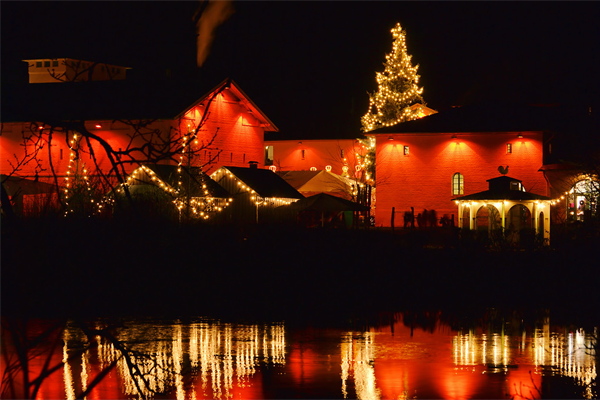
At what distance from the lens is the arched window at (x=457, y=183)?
5600 centimetres

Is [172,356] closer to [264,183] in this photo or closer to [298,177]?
[264,183]

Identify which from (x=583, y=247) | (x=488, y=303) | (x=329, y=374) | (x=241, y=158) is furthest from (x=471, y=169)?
(x=329, y=374)

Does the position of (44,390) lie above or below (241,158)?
below

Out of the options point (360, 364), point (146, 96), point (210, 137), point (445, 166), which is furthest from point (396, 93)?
point (360, 364)

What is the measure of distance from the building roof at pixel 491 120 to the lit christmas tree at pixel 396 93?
5.99 m

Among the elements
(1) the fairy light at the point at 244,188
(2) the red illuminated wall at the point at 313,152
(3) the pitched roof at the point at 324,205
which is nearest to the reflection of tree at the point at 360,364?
(3) the pitched roof at the point at 324,205

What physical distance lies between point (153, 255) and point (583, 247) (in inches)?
516

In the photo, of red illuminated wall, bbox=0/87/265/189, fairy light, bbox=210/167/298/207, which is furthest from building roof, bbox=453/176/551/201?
red illuminated wall, bbox=0/87/265/189

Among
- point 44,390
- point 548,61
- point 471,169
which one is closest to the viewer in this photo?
point 44,390

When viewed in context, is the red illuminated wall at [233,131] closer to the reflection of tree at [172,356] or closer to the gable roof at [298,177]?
the gable roof at [298,177]

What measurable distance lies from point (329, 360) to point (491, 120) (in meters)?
41.9

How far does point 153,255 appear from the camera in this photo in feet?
91.6

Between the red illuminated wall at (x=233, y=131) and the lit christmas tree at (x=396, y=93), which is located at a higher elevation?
the lit christmas tree at (x=396, y=93)

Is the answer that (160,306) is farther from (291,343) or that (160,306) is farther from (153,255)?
(291,343)
